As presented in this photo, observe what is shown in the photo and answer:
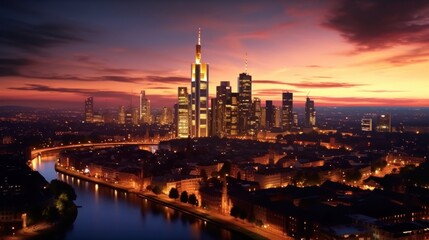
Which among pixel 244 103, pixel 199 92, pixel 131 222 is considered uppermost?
pixel 199 92

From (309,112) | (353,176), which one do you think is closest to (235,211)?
(353,176)

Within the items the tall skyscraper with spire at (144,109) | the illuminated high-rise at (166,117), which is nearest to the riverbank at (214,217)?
the illuminated high-rise at (166,117)

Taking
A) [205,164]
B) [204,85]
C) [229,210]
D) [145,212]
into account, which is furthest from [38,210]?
[204,85]

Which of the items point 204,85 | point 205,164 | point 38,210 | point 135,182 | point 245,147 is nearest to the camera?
point 38,210

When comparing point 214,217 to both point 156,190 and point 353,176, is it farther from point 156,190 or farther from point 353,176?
point 353,176

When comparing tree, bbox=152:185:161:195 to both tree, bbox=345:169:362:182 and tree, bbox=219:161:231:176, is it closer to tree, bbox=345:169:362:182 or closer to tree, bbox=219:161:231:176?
tree, bbox=219:161:231:176

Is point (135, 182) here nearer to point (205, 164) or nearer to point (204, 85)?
point (205, 164)
